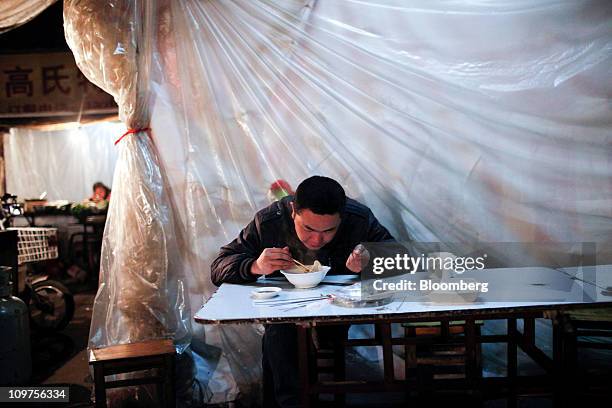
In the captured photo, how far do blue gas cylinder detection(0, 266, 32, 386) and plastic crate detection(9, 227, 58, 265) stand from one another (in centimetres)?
92

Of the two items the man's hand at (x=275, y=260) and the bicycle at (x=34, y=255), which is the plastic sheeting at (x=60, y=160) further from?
the man's hand at (x=275, y=260)

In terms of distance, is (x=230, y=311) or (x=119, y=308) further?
(x=119, y=308)

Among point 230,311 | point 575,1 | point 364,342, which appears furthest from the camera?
point 575,1

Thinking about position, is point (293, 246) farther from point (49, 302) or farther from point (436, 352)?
point (49, 302)

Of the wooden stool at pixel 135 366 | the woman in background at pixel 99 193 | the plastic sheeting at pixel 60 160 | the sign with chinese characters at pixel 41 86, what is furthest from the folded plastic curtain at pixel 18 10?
the plastic sheeting at pixel 60 160

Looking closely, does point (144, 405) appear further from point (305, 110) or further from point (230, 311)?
point (305, 110)

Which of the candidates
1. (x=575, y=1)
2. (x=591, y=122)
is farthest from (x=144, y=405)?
(x=575, y=1)

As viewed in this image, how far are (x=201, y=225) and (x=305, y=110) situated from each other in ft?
3.40

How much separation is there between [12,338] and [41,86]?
178 inches

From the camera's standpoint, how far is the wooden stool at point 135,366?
2895 millimetres

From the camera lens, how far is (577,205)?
3.39 m

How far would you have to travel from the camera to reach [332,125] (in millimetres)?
3545

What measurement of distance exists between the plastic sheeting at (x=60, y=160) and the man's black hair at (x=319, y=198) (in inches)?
294

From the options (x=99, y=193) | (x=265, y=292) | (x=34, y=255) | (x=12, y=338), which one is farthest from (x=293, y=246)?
(x=99, y=193)
